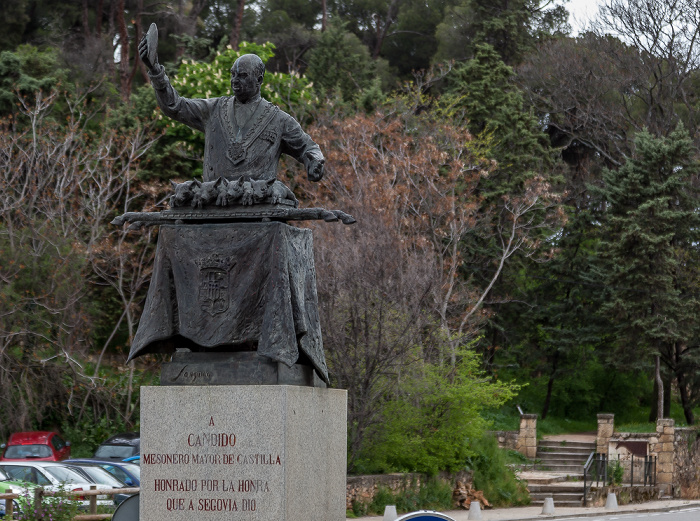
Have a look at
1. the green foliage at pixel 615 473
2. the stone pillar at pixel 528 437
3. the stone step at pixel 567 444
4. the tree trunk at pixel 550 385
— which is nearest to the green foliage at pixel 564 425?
the tree trunk at pixel 550 385

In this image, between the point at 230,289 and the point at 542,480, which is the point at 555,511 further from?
the point at 230,289

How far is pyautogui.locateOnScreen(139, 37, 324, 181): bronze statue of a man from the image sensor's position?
9602 mm

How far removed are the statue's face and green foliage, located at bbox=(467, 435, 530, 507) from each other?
21.0 meters

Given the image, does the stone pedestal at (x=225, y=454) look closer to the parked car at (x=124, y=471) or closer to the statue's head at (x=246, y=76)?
the statue's head at (x=246, y=76)

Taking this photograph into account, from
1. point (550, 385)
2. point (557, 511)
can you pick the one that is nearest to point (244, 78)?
point (557, 511)

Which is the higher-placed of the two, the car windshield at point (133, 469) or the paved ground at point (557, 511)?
the car windshield at point (133, 469)

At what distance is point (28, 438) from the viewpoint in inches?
1137

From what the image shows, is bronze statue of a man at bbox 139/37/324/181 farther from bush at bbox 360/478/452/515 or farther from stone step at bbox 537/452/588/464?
stone step at bbox 537/452/588/464

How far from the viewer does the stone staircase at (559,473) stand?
1260 inches

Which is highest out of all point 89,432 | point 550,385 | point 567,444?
point 550,385

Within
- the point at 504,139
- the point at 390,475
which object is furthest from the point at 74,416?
the point at 504,139

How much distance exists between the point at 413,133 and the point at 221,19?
24804 millimetres

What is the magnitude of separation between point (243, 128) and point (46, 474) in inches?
520

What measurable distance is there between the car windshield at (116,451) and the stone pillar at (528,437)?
15.5 metres
